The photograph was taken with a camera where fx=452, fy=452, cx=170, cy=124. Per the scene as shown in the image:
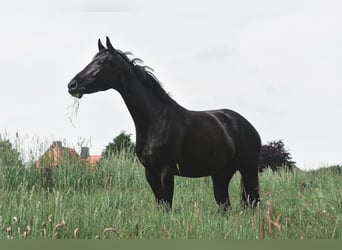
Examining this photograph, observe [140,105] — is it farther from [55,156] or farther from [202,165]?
[55,156]

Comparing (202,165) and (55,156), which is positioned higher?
(55,156)

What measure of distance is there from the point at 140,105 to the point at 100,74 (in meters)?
0.59

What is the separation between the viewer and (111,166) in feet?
29.8

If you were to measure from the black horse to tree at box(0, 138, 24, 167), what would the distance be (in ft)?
13.3

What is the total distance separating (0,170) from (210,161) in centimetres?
436

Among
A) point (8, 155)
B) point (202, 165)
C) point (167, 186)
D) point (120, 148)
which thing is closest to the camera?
point (167, 186)

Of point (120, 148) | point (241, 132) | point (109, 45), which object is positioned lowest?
point (241, 132)

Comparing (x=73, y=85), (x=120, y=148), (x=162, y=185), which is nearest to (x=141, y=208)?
(x=162, y=185)

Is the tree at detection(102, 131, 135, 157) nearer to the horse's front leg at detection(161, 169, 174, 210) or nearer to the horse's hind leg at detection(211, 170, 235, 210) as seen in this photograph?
the horse's hind leg at detection(211, 170, 235, 210)

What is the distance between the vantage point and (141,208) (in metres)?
5.59

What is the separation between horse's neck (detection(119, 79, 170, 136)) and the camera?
5285 millimetres

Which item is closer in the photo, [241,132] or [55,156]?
[241,132]

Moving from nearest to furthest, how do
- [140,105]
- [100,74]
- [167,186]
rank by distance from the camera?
[167,186] → [100,74] → [140,105]

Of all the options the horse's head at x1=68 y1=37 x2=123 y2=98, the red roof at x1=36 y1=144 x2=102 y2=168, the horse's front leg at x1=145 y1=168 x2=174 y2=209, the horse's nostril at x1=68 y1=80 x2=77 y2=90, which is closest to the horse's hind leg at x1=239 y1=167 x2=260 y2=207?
the horse's front leg at x1=145 y1=168 x2=174 y2=209
